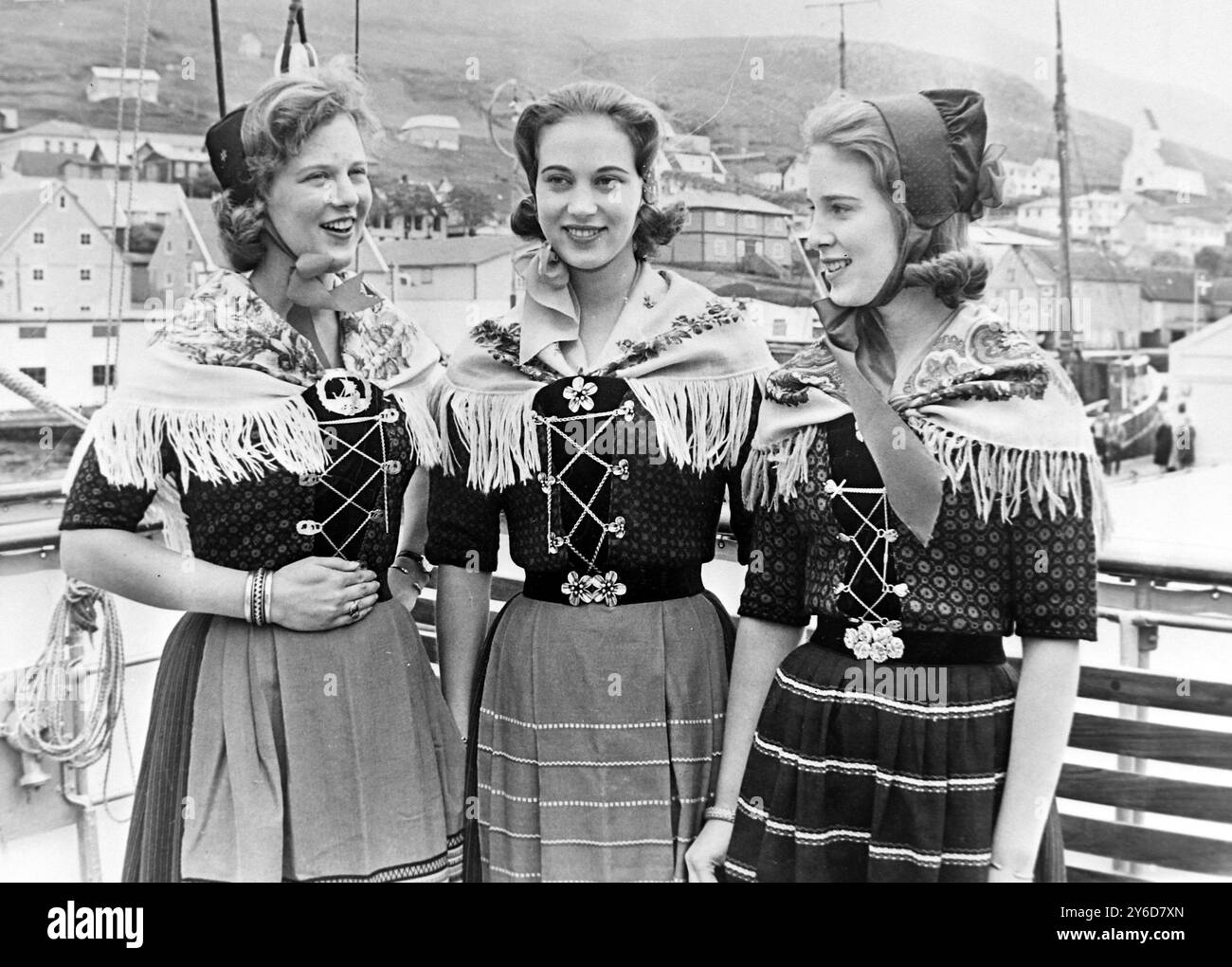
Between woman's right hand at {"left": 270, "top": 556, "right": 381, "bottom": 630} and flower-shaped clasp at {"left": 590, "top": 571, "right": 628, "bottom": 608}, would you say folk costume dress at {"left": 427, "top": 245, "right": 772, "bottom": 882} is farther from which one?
woman's right hand at {"left": 270, "top": 556, "right": 381, "bottom": 630}

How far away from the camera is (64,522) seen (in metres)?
1.94

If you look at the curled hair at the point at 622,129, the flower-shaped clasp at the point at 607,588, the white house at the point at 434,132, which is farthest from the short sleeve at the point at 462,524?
the white house at the point at 434,132

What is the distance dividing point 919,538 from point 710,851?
23.6 inches

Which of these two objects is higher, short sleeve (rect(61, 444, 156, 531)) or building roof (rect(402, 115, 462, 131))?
building roof (rect(402, 115, 462, 131))

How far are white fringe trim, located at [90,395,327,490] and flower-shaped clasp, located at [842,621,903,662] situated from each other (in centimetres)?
87

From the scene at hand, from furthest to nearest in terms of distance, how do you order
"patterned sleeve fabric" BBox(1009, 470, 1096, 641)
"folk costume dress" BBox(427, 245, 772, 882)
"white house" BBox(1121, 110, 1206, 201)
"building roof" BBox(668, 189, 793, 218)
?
"building roof" BBox(668, 189, 793, 218), "white house" BBox(1121, 110, 1206, 201), "folk costume dress" BBox(427, 245, 772, 882), "patterned sleeve fabric" BBox(1009, 470, 1096, 641)

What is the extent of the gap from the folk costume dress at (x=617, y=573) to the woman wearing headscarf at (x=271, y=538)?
19cm

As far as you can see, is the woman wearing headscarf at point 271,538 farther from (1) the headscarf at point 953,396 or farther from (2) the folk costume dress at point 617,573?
(1) the headscarf at point 953,396

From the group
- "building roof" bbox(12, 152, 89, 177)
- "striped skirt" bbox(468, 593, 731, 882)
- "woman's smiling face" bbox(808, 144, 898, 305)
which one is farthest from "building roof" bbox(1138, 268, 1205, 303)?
"building roof" bbox(12, 152, 89, 177)

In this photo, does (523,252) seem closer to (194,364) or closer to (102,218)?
(194,364)

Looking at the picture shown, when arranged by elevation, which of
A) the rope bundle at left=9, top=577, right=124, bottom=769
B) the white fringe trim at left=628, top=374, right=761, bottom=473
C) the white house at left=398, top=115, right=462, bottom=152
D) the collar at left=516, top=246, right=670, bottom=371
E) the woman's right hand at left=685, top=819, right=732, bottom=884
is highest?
the white house at left=398, top=115, right=462, bottom=152

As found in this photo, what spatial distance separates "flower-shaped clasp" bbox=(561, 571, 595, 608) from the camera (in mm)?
2018

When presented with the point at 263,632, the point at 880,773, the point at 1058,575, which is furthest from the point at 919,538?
the point at 263,632

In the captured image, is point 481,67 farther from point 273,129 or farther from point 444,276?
point 273,129
